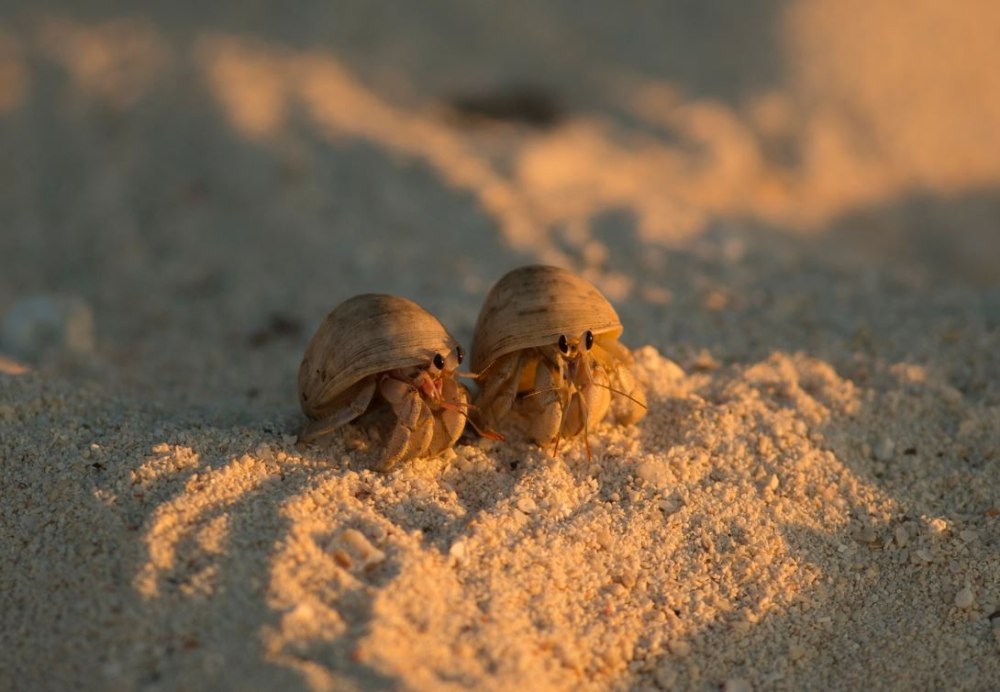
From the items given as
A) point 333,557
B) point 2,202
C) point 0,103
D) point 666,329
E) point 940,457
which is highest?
point 0,103

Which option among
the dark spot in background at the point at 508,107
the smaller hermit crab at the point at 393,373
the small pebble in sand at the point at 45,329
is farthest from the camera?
the dark spot in background at the point at 508,107

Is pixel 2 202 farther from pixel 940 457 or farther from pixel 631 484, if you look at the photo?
pixel 940 457

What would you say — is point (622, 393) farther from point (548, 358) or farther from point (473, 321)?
point (473, 321)

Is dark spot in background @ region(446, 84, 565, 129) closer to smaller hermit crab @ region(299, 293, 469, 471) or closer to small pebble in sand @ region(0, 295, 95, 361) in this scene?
small pebble in sand @ region(0, 295, 95, 361)

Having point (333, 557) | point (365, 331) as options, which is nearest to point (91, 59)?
point (365, 331)

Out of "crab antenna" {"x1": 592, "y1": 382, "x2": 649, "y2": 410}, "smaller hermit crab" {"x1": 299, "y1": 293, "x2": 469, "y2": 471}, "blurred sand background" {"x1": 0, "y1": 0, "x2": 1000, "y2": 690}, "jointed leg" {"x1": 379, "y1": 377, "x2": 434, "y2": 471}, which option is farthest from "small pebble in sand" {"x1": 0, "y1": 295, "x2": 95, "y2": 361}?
"crab antenna" {"x1": 592, "y1": 382, "x2": 649, "y2": 410}

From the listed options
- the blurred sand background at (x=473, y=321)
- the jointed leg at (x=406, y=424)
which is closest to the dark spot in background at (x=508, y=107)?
the blurred sand background at (x=473, y=321)

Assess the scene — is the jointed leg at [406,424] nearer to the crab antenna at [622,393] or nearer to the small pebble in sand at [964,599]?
the crab antenna at [622,393]
